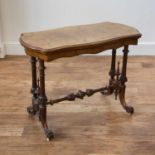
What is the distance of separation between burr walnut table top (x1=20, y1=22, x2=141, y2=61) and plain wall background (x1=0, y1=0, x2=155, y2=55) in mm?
1107

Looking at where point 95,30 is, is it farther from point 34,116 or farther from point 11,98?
point 11,98

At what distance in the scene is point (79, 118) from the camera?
84.2 inches

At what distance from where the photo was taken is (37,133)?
1.97 metres

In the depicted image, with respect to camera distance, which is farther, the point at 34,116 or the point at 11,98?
the point at 11,98

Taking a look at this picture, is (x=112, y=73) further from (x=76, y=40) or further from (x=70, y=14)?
(x=70, y=14)

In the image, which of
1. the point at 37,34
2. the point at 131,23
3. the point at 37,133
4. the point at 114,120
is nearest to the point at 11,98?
the point at 37,133

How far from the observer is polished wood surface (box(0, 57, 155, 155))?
1842mm

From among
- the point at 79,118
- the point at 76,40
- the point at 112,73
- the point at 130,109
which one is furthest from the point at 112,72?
the point at 76,40

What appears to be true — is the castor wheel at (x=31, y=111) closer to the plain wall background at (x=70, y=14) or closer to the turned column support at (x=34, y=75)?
the turned column support at (x=34, y=75)

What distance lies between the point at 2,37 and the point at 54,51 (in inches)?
68.1

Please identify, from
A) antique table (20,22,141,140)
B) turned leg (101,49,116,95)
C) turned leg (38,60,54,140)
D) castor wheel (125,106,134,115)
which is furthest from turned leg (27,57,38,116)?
castor wheel (125,106,134,115)

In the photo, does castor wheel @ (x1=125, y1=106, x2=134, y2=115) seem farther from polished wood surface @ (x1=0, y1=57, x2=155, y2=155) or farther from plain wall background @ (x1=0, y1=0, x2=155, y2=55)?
plain wall background @ (x1=0, y1=0, x2=155, y2=55)

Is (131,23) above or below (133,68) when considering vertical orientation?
above

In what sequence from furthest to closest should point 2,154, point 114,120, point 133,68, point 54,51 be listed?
point 133,68 < point 114,120 < point 2,154 < point 54,51
